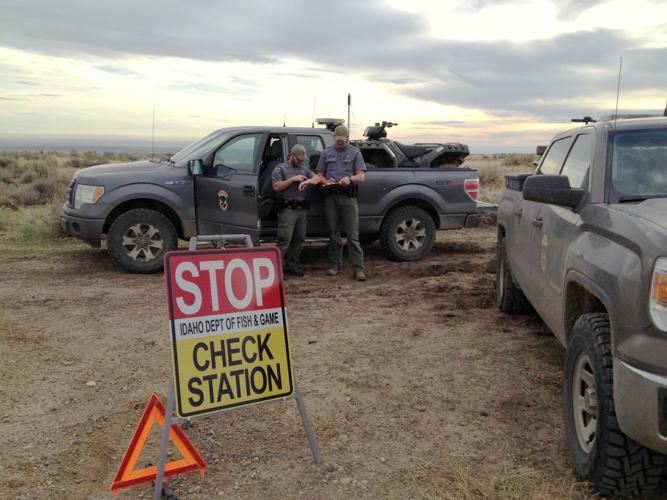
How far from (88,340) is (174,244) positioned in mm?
2907

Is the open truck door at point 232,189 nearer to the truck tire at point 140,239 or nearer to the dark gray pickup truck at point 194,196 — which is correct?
the dark gray pickup truck at point 194,196

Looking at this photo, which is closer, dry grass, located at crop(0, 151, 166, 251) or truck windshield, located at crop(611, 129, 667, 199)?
truck windshield, located at crop(611, 129, 667, 199)

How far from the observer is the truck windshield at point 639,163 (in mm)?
3617

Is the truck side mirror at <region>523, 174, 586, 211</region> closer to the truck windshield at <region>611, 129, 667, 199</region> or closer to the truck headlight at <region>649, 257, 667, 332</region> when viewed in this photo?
the truck windshield at <region>611, 129, 667, 199</region>

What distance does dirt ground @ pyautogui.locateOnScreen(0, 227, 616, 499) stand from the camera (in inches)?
132

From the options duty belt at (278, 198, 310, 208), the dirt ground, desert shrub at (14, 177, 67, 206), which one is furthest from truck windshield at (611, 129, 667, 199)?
desert shrub at (14, 177, 67, 206)

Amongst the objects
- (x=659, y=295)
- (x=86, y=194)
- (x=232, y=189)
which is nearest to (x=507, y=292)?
(x=659, y=295)

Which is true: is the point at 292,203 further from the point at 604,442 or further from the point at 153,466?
the point at 604,442

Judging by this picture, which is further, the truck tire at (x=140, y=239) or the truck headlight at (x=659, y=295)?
the truck tire at (x=140, y=239)

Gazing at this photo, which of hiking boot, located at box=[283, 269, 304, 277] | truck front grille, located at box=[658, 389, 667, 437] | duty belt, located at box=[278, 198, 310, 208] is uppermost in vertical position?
duty belt, located at box=[278, 198, 310, 208]

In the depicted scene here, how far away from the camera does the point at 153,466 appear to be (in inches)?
→ 134

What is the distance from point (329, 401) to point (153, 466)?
1.36m

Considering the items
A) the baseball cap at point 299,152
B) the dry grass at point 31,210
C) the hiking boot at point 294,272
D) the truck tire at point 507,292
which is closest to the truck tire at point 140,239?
the hiking boot at point 294,272

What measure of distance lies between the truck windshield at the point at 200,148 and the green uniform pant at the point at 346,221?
169cm
